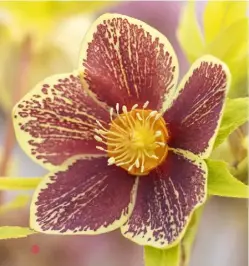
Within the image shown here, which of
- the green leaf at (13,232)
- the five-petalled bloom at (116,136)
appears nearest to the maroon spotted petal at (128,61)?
the five-petalled bloom at (116,136)

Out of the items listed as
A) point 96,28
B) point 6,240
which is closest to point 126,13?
point 96,28

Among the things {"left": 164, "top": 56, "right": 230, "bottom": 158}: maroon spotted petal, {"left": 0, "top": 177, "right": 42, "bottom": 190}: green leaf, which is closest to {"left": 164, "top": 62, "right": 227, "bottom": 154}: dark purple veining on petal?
{"left": 164, "top": 56, "right": 230, "bottom": 158}: maroon spotted petal

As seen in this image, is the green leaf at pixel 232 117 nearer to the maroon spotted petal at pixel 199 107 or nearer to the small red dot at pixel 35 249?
the maroon spotted petal at pixel 199 107

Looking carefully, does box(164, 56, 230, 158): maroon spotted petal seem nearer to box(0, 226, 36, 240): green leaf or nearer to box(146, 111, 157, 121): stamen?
box(146, 111, 157, 121): stamen

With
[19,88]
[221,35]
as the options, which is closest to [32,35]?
[19,88]

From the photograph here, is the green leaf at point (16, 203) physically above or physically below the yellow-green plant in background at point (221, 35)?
below

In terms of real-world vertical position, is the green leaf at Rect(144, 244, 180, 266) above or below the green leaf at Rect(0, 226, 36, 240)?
below

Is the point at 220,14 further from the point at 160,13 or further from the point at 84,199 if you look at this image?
the point at 84,199
